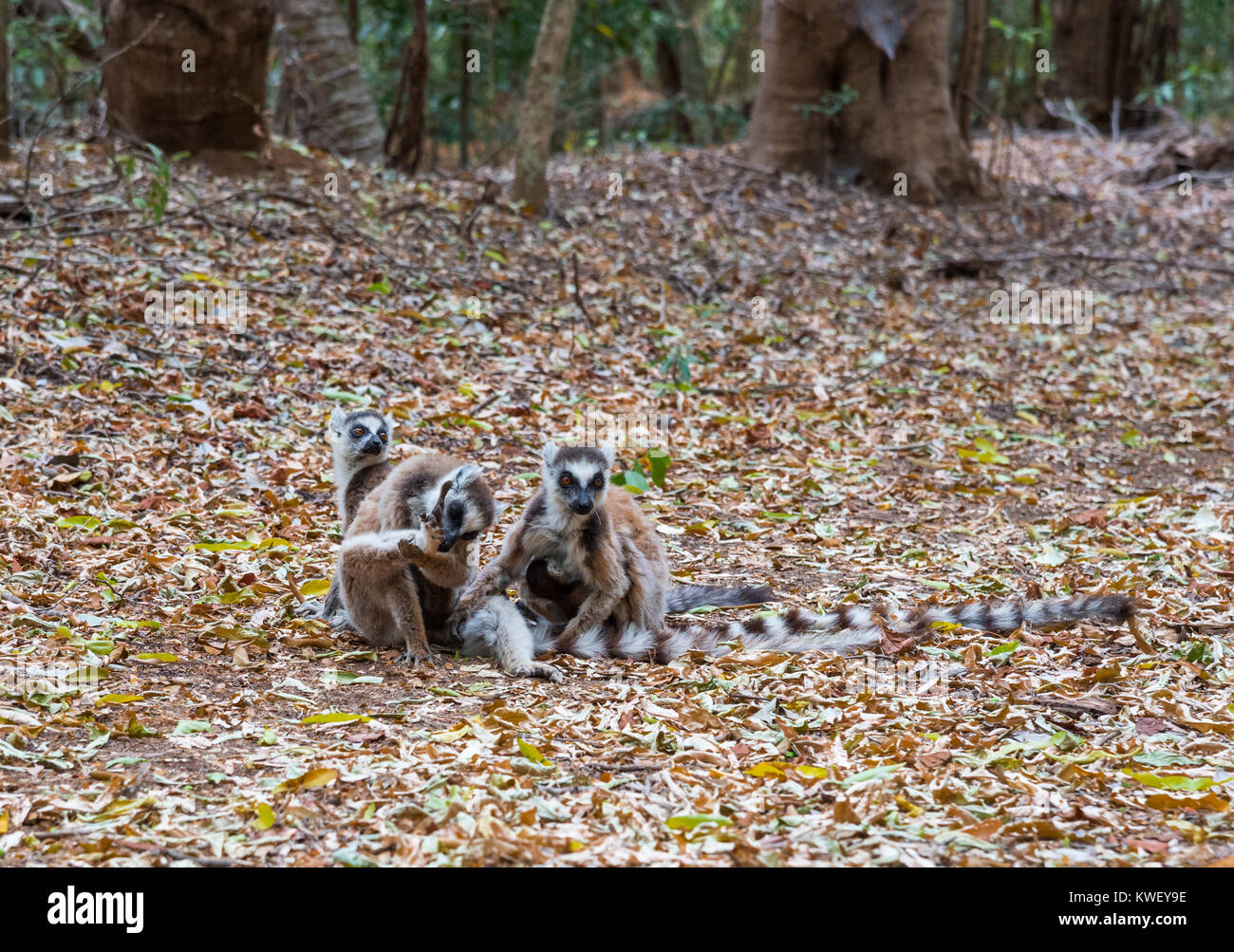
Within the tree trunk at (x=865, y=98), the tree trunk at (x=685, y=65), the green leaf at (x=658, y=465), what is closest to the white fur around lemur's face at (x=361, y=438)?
the green leaf at (x=658, y=465)

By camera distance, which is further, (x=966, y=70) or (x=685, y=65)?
(x=685, y=65)

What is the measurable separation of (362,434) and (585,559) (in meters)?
1.24

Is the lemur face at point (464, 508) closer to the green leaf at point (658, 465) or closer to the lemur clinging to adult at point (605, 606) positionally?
the lemur clinging to adult at point (605, 606)

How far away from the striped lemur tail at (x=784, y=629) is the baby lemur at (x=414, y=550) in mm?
252

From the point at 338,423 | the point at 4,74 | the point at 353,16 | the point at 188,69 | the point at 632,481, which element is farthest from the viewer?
the point at 353,16

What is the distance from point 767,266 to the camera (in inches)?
449

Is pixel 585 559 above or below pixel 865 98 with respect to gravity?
below

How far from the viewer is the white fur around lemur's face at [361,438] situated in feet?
17.6

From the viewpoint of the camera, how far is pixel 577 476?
485 centimetres

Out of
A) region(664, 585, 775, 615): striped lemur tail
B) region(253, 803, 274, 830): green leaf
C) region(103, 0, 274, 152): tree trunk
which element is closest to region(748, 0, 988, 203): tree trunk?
region(103, 0, 274, 152): tree trunk

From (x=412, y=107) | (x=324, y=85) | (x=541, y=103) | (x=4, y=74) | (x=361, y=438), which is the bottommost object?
(x=361, y=438)

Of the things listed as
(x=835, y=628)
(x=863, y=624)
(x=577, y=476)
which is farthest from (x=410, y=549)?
(x=863, y=624)

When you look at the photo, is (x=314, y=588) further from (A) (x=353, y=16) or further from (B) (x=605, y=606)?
(A) (x=353, y=16)

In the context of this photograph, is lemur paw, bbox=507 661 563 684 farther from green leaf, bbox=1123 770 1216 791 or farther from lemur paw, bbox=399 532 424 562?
green leaf, bbox=1123 770 1216 791
